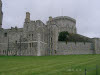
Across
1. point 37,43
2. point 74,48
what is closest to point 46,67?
point 37,43

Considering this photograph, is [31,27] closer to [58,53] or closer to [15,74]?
[58,53]

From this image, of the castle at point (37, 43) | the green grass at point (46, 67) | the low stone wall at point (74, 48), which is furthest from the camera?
the low stone wall at point (74, 48)

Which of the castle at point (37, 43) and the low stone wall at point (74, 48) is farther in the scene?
the low stone wall at point (74, 48)

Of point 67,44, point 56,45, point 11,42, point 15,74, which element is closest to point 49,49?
point 56,45

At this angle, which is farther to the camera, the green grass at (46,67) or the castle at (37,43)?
the castle at (37,43)

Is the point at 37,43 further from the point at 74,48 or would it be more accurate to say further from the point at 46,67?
the point at 46,67

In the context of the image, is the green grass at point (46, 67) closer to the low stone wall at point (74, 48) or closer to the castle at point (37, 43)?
the castle at point (37, 43)

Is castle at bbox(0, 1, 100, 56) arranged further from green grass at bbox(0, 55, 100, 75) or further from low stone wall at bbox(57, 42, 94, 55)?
green grass at bbox(0, 55, 100, 75)

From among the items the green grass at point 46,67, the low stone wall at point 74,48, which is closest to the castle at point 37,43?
the low stone wall at point 74,48

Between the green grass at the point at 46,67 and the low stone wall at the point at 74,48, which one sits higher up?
the low stone wall at the point at 74,48

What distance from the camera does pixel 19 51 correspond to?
1528 inches

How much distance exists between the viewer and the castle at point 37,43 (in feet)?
123

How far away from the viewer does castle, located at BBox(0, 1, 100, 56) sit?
37.4 m

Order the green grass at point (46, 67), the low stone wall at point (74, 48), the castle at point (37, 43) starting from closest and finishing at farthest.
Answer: the green grass at point (46, 67), the castle at point (37, 43), the low stone wall at point (74, 48)
